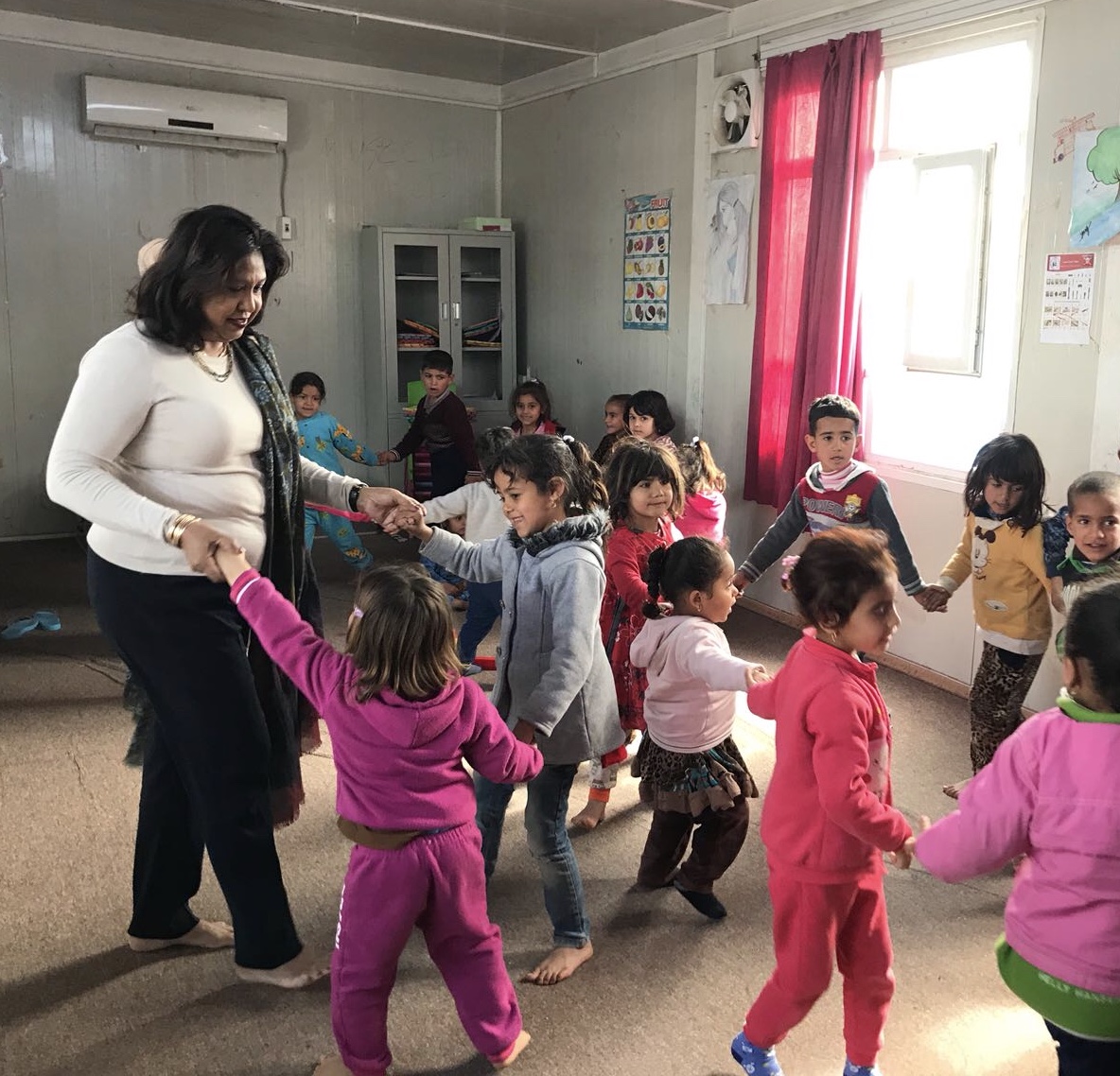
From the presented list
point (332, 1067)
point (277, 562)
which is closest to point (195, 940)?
point (332, 1067)

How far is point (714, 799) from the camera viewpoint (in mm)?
2416

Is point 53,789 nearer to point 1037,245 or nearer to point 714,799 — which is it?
point 714,799

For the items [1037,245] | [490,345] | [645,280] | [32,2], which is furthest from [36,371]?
[1037,245]

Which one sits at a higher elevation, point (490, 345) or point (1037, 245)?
point (1037, 245)

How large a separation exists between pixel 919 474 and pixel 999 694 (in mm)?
1424

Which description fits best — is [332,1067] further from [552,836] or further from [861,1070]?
[861,1070]

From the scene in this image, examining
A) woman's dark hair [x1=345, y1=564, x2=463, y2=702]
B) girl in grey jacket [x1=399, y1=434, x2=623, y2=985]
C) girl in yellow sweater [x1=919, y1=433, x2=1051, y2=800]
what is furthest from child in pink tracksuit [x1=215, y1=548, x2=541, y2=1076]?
girl in yellow sweater [x1=919, y1=433, x2=1051, y2=800]

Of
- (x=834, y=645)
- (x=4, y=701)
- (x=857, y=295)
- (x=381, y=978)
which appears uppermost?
(x=857, y=295)

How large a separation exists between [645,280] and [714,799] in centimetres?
399

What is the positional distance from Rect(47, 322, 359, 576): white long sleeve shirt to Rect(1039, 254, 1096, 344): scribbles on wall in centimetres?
279

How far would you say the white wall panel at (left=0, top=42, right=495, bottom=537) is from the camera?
6055mm

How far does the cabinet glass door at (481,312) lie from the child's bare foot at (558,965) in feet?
16.7

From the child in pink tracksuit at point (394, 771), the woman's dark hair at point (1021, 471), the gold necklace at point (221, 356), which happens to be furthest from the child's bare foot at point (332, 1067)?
Answer: the woman's dark hair at point (1021, 471)

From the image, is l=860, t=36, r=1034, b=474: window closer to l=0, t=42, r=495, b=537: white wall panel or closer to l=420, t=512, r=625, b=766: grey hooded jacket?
l=420, t=512, r=625, b=766: grey hooded jacket
